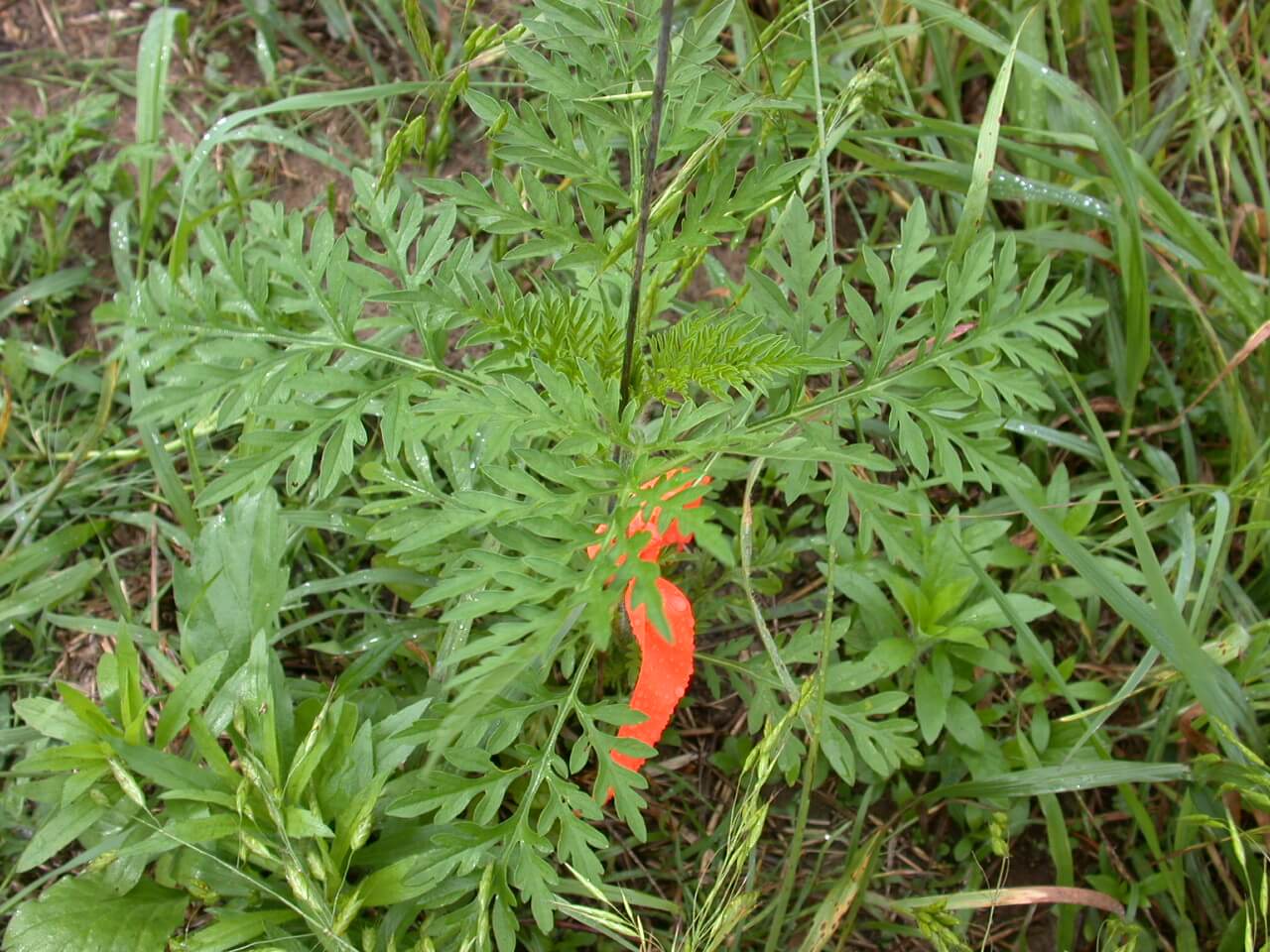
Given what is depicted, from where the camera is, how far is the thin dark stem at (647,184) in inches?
53.4

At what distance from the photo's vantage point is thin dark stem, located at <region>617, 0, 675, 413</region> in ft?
4.45

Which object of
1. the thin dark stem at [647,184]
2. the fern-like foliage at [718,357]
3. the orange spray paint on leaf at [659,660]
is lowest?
the orange spray paint on leaf at [659,660]

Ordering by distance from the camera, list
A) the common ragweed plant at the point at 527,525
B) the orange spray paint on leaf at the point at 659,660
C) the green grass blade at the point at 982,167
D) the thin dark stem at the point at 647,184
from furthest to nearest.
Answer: the green grass blade at the point at 982,167
the orange spray paint on leaf at the point at 659,660
the common ragweed plant at the point at 527,525
the thin dark stem at the point at 647,184

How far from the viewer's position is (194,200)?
10.1ft

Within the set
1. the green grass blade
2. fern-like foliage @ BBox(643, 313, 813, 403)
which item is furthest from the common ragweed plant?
the green grass blade

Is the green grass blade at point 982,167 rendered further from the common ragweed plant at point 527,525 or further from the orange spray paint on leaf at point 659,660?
the orange spray paint on leaf at point 659,660

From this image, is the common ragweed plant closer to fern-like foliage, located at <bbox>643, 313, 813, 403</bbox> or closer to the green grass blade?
fern-like foliage, located at <bbox>643, 313, 813, 403</bbox>

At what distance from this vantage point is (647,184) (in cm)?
151

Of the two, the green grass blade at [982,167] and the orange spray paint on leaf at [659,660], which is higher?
the green grass blade at [982,167]

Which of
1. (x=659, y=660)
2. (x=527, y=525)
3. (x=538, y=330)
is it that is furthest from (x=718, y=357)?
(x=659, y=660)

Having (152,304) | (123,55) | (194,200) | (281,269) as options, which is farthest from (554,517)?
(123,55)

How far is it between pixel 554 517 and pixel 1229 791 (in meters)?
1.73

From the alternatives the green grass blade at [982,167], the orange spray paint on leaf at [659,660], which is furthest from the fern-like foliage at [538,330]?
the green grass blade at [982,167]

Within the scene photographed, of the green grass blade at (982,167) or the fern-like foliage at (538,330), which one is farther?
the green grass blade at (982,167)
